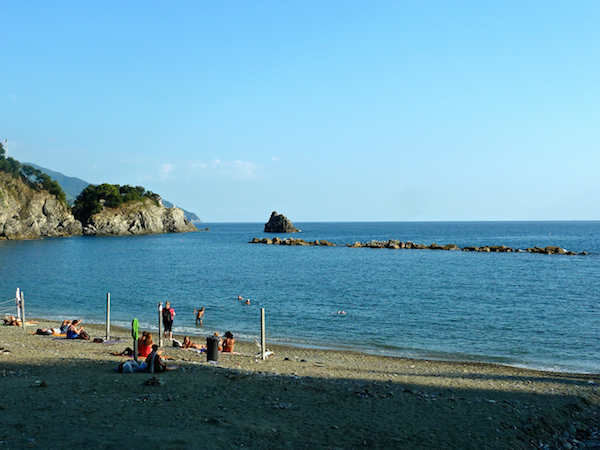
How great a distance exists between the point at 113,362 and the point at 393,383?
9662 millimetres

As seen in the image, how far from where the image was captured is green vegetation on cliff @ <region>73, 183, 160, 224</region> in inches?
6225

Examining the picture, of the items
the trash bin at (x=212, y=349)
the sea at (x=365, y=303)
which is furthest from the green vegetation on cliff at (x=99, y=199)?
the trash bin at (x=212, y=349)

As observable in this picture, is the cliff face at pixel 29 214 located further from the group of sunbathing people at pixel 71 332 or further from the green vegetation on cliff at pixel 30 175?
the group of sunbathing people at pixel 71 332

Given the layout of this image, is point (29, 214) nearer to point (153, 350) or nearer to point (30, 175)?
point (30, 175)

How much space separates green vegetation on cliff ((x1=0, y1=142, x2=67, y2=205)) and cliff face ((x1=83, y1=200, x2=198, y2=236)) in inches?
534

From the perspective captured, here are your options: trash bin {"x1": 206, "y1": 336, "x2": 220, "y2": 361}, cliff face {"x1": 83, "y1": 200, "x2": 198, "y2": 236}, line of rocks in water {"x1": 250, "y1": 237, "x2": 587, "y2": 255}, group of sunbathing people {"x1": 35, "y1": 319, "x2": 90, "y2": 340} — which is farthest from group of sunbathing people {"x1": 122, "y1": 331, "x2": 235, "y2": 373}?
cliff face {"x1": 83, "y1": 200, "x2": 198, "y2": 236}

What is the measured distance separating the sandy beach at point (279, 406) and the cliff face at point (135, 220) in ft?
490

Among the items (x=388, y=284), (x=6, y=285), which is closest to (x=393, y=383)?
(x=388, y=284)

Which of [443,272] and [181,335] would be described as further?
[443,272]

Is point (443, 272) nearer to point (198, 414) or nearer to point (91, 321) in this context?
point (91, 321)

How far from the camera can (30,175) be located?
146 m

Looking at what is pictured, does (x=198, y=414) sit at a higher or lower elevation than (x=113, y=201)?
lower

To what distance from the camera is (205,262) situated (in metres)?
72.2

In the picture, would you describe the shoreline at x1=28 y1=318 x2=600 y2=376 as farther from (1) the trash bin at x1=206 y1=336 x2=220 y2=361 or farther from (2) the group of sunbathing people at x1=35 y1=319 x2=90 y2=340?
(1) the trash bin at x1=206 y1=336 x2=220 y2=361
